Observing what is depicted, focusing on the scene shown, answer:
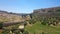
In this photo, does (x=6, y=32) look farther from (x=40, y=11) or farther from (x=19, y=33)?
(x=40, y=11)

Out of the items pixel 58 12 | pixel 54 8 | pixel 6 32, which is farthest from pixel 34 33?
pixel 54 8

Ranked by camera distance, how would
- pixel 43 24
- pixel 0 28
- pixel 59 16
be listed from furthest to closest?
pixel 59 16 → pixel 43 24 → pixel 0 28

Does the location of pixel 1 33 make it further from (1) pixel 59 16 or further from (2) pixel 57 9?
(2) pixel 57 9

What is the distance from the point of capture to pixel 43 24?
102 ft

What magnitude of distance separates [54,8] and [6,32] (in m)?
28.2

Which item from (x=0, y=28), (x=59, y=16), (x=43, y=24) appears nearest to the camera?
(x=0, y=28)

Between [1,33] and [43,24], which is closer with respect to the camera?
[1,33]

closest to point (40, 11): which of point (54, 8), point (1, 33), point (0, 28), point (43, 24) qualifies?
point (54, 8)

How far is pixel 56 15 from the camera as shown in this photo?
140ft

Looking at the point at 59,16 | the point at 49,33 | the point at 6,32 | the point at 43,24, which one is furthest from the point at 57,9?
the point at 6,32

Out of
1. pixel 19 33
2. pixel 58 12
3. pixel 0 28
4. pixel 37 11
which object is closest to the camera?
pixel 19 33

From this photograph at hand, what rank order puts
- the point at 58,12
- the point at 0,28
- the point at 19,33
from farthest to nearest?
1. the point at 58,12
2. the point at 0,28
3. the point at 19,33

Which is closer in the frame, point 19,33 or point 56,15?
point 19,33

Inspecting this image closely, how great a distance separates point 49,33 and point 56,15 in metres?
19.7
